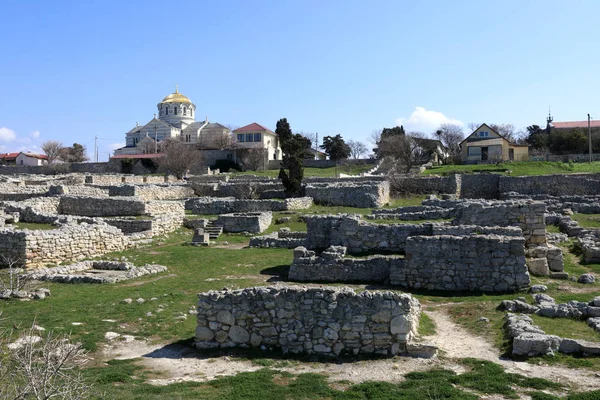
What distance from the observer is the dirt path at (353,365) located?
908 cm

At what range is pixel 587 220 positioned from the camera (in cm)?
2744

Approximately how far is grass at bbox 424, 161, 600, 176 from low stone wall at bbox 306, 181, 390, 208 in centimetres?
1478

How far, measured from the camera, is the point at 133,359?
34.6 feet

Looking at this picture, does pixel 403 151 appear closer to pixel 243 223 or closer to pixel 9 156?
pixel 243 223

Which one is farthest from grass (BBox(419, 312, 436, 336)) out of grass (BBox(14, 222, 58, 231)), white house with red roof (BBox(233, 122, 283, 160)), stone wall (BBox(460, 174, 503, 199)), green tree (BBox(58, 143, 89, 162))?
green tree (BBox(58, 143, 89, 162))

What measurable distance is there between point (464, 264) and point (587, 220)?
15421 millimetres

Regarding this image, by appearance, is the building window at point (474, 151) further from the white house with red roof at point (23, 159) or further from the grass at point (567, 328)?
the white house with red roof at point (23, 159)

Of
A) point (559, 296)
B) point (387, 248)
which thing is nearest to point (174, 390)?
point (559, 296)

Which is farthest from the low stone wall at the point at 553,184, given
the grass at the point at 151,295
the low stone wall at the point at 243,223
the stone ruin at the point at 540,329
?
the stone ruin at the point at 540,329

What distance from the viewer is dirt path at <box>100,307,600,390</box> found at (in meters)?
9.08

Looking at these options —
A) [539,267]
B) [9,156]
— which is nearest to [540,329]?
[539,267]

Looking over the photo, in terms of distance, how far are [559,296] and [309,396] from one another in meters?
8.35

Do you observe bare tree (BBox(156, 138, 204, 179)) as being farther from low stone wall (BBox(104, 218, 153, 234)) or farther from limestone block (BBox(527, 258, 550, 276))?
limestone block (BBox(527, 258, 550, 276))

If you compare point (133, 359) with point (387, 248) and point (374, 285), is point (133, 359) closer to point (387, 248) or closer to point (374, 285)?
point (374, 285)
